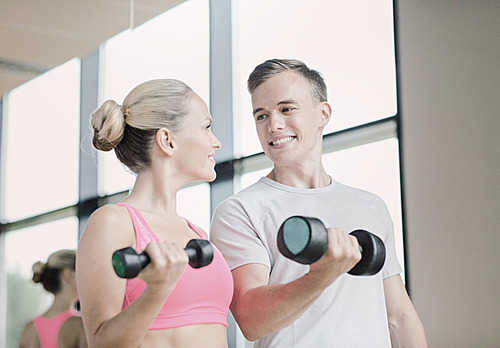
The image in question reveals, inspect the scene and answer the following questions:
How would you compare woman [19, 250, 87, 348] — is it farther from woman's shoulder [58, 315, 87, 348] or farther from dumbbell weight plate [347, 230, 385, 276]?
dumbbell weight plate [347, 230, 385, 276]

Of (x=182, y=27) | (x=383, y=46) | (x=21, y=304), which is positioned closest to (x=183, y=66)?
(x=182, y=27)

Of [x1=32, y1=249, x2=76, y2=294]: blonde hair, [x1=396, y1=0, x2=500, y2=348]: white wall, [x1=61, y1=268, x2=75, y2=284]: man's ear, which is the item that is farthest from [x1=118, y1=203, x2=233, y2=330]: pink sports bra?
[x1=32, y1=249, x2=76, y2=294]: blonde hair

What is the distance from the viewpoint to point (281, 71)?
1.53 meters

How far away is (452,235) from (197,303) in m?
1.08

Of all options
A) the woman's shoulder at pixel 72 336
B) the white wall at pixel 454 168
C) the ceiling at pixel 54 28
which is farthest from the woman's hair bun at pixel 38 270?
the white wall at pixel 454 168

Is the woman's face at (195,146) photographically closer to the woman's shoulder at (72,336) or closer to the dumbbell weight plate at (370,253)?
the dumbbell weight plate at (370,253)

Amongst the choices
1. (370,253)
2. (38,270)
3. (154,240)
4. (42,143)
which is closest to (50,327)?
(38,270)

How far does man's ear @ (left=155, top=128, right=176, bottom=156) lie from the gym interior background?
442 millimetres

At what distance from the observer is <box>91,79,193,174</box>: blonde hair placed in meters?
1.28

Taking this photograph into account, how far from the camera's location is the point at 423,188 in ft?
6.59

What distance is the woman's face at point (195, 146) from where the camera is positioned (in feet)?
4.24

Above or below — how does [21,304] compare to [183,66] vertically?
below

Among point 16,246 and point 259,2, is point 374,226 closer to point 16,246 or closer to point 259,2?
point 259,2

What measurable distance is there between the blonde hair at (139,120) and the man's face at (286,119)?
0.26 m
